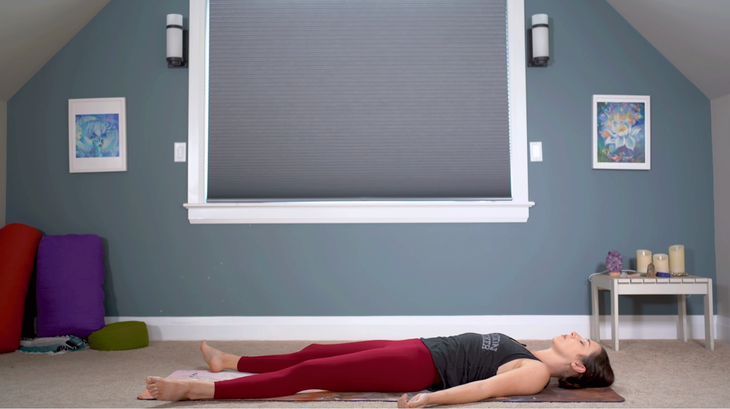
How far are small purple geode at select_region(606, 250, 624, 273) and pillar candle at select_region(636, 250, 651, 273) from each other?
0.13 meters

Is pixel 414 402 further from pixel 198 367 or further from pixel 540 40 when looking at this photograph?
pixel 540 40

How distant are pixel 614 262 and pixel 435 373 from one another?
1.71 meters

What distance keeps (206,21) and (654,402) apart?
3.40 metres

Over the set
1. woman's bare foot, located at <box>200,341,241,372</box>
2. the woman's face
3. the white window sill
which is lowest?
woman's bare foot, located at <box>200,341,241,372</box>

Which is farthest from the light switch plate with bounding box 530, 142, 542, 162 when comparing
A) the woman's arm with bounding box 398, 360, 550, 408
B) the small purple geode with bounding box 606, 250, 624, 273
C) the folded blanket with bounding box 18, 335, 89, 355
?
the folded blanket with bounding box 18, 335, 89, 355

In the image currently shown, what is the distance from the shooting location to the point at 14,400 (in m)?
2.01

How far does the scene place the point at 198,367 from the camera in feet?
8.41

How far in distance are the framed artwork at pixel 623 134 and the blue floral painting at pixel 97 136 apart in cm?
332

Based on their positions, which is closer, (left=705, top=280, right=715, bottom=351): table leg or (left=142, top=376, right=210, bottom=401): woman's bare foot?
(left=142, top=376, right=210, bottom=401): woman's bare foot

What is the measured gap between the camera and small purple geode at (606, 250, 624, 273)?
10.0 ft

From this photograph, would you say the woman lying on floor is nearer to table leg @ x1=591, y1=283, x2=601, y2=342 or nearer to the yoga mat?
the yoga mat

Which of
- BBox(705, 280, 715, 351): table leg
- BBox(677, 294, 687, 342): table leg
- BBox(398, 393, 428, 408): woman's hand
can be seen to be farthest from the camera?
BBox(677, 294, 687, 342): table leg

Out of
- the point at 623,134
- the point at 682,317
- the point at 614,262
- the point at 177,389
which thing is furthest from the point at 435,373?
the point at 623,134

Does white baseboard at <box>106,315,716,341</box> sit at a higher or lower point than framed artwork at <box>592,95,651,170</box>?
lower
